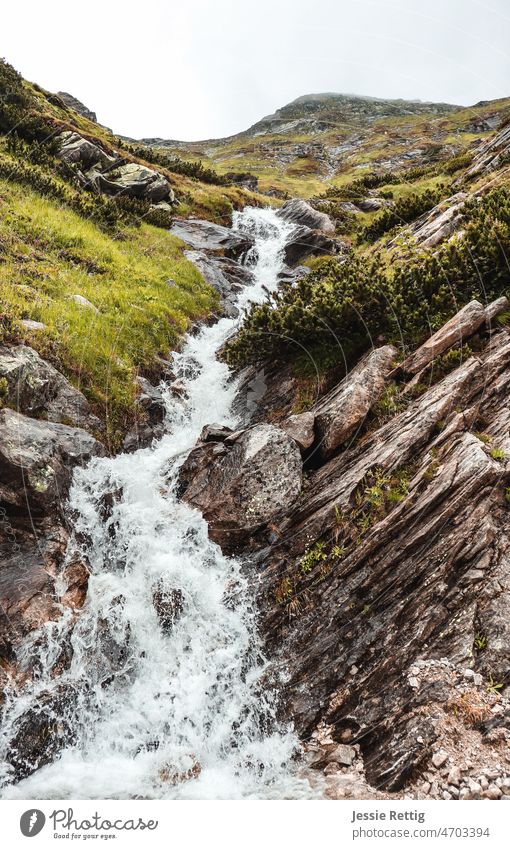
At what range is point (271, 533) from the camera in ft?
34.1

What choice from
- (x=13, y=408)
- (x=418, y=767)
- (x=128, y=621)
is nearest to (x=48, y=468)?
(x=13, y=408)

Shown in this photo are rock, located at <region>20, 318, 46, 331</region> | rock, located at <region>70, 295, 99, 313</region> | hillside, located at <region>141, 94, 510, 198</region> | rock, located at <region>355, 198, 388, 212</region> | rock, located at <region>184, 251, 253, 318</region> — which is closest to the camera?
rock, located at <region>20, 318, 46, 331</region>

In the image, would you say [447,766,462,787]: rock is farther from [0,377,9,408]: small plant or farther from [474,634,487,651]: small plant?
[0,377,9,408]: small plant

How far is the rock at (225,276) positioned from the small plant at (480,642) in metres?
20.6

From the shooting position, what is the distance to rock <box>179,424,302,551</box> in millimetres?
10594

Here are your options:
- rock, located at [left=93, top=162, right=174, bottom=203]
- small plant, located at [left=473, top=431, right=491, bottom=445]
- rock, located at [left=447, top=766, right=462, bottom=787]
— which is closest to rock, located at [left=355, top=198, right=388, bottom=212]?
rock, located at [left=93, top=162, right=174, bottom=203]

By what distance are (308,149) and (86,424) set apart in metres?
124

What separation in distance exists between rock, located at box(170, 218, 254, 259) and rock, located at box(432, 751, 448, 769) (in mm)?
31163

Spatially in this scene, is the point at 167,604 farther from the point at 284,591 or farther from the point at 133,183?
the point at 133,183

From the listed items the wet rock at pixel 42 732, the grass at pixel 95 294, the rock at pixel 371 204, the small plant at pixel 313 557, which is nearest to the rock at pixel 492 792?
the small plant at pixel 313 557

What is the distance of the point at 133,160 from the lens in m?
40.0

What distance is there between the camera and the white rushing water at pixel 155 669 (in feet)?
24.0

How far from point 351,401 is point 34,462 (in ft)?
25.7

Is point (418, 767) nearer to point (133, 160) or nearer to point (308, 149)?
point (133, 160)
